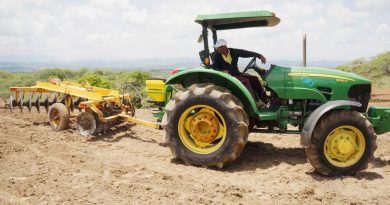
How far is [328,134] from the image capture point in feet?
17.0

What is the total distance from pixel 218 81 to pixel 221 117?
68 centimetres

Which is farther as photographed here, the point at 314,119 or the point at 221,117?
the point at 221,117

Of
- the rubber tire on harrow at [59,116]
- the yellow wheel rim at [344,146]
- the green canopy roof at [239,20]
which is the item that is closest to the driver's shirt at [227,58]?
the green canopy roof at [239,20]

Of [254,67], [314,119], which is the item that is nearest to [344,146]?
[314,119]

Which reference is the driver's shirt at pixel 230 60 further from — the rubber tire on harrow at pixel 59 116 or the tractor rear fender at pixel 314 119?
the rubber tire on harrow at pixel 59 116

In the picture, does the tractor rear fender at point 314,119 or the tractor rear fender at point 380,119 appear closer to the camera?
the tractor rear fender at point 314,119

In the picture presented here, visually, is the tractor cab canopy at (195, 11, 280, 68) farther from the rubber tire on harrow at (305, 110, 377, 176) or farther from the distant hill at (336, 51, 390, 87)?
the distant hill at (336, 51, 390, 87)

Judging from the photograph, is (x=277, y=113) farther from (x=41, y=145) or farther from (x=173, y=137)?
(x=41, y=145)

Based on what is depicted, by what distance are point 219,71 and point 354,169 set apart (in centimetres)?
223

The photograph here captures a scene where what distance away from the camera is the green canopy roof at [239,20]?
219 inches

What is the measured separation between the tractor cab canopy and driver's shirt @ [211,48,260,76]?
0.46 ft

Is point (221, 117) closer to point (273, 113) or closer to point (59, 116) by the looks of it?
point (273, 113)

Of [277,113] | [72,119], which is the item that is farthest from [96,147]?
[277,113]

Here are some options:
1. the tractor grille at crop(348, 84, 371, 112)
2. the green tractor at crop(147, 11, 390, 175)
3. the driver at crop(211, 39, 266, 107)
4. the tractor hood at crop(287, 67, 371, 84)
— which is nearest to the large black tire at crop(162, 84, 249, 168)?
the green tractor at crop(147, 11, 390, 175)
